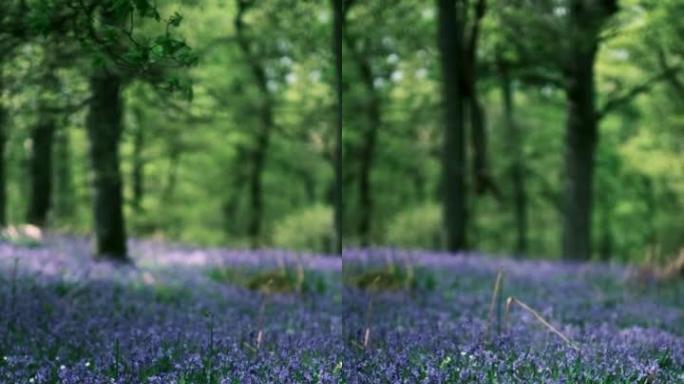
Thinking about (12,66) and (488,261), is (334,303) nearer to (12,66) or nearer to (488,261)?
(12,66)

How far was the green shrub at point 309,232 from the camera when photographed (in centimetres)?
3111

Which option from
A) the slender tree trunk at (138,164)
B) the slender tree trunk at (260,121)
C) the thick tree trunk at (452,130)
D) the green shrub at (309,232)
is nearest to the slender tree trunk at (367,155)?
the slender tree trunk at (260,121)

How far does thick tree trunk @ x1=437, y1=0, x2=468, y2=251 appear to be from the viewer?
14.9 m

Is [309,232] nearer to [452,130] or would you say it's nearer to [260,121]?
[260,121]

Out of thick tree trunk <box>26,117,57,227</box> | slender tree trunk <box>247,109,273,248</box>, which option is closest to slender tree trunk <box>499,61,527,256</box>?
slender tree trunk <box>247,109,273,248</box>

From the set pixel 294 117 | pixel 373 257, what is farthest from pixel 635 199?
pixel 373 257

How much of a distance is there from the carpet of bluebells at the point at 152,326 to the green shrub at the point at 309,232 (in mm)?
18860

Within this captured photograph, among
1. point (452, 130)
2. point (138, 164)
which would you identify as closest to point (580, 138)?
point (452, 130)

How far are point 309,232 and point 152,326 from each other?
964 inches

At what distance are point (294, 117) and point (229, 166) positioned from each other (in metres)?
10.5

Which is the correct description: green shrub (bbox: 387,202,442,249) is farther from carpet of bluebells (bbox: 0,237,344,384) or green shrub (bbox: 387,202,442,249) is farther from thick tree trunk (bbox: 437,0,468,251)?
carpet of bluebells (bbox: 0,237,344,384)

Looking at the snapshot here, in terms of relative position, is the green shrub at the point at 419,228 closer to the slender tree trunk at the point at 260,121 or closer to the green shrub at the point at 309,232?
the green shrub at the point at 309,232

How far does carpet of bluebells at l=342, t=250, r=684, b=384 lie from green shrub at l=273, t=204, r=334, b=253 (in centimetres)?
1871

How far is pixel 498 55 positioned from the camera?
1820cm
